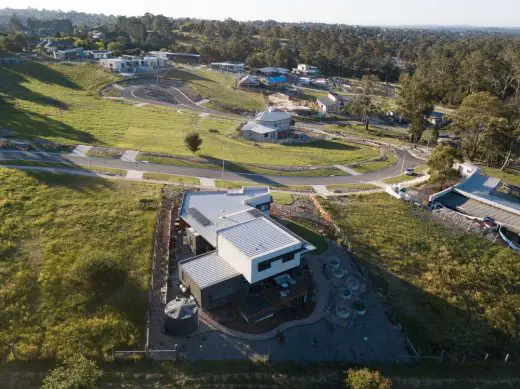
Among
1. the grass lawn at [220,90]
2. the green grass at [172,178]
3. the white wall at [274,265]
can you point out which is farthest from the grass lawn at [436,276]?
the grass lawn at [220,90]

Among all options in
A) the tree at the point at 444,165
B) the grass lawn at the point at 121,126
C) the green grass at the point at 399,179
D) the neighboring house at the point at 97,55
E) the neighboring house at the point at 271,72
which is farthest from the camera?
the neighboring house at the point at 271,72

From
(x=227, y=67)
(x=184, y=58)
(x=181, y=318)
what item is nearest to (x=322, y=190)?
(x=181, y=318)

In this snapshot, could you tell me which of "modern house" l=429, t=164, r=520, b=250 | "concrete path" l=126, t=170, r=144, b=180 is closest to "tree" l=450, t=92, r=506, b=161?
"modern house" l=429, t=164, r=520, b=250

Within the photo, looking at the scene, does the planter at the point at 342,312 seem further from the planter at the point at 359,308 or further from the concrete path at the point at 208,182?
the concrete path at the point at 208,182

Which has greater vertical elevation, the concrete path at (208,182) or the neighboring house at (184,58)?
the neighboring house at (184,58)

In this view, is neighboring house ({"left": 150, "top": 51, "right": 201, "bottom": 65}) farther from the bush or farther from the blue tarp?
the bush

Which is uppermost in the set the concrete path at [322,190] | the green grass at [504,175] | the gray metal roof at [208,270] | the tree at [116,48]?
the tree at [116,48]
